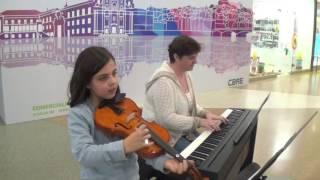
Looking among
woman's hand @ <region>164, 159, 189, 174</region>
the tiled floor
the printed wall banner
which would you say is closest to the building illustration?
the printed wall banner

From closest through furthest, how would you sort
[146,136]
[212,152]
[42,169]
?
[146,136]
[212,152]
[42,169]

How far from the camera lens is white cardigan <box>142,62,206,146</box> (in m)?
2.38

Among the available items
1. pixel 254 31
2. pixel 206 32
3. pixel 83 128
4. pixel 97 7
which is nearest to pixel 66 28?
pixel 97 7

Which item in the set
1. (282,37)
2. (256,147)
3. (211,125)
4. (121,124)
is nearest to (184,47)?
(211,125)

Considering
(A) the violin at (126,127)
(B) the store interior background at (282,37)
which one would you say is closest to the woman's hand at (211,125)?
(A) the violin at (126,127)

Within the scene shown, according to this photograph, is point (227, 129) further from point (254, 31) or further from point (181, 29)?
point (254, 31)

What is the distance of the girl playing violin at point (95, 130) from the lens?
142 centimetres

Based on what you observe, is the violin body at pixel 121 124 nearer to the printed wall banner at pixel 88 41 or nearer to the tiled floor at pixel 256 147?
the tiled floor at pixel 256 147

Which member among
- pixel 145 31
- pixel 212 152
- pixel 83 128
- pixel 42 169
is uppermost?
pixel 145 31

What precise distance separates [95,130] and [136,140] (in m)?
0.24

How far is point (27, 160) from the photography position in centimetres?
379

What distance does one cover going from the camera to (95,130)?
5.00 feet

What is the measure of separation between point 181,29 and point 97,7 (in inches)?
79.4

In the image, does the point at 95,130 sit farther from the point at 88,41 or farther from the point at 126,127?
the point at 88,41
